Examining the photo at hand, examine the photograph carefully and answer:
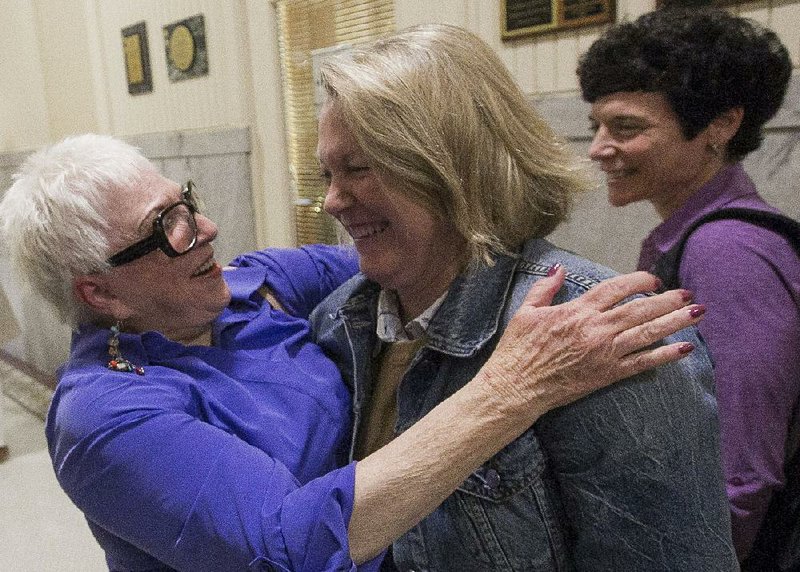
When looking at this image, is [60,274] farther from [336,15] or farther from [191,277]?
[336,15]

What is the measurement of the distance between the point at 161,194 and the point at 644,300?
100 cm

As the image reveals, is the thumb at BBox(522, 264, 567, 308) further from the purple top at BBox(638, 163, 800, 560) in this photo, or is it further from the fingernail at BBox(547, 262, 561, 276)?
the purple top at BBox(638, 163, 800, 560)

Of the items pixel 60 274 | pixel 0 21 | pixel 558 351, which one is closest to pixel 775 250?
pixel 558 351

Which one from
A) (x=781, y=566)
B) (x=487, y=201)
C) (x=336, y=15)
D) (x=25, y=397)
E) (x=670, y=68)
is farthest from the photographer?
(x=25, y=397)

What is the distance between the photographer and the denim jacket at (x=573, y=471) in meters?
0.97

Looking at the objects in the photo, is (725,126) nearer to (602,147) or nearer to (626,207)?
(602,147)

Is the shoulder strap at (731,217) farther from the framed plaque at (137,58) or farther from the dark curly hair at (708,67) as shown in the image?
the framed plaque at (137,58)

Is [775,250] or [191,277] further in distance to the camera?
[191,277]

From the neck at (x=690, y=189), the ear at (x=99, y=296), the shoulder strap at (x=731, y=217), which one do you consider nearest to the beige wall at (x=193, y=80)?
the neck at (x=690, y=189)

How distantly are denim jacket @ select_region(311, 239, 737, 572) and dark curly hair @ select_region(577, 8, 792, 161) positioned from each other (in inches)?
29.7

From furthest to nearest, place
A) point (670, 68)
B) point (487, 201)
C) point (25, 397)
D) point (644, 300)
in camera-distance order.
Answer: point (25, 397) → point (670, 68) → point (487, 201) → point (644, 300)

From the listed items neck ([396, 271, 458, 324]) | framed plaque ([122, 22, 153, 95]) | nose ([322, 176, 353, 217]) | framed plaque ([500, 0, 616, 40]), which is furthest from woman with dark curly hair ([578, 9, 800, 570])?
framed plaque ([122, 22, 153, 95])

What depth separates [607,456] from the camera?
3.22ft

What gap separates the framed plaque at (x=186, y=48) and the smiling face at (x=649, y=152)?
101 inches
